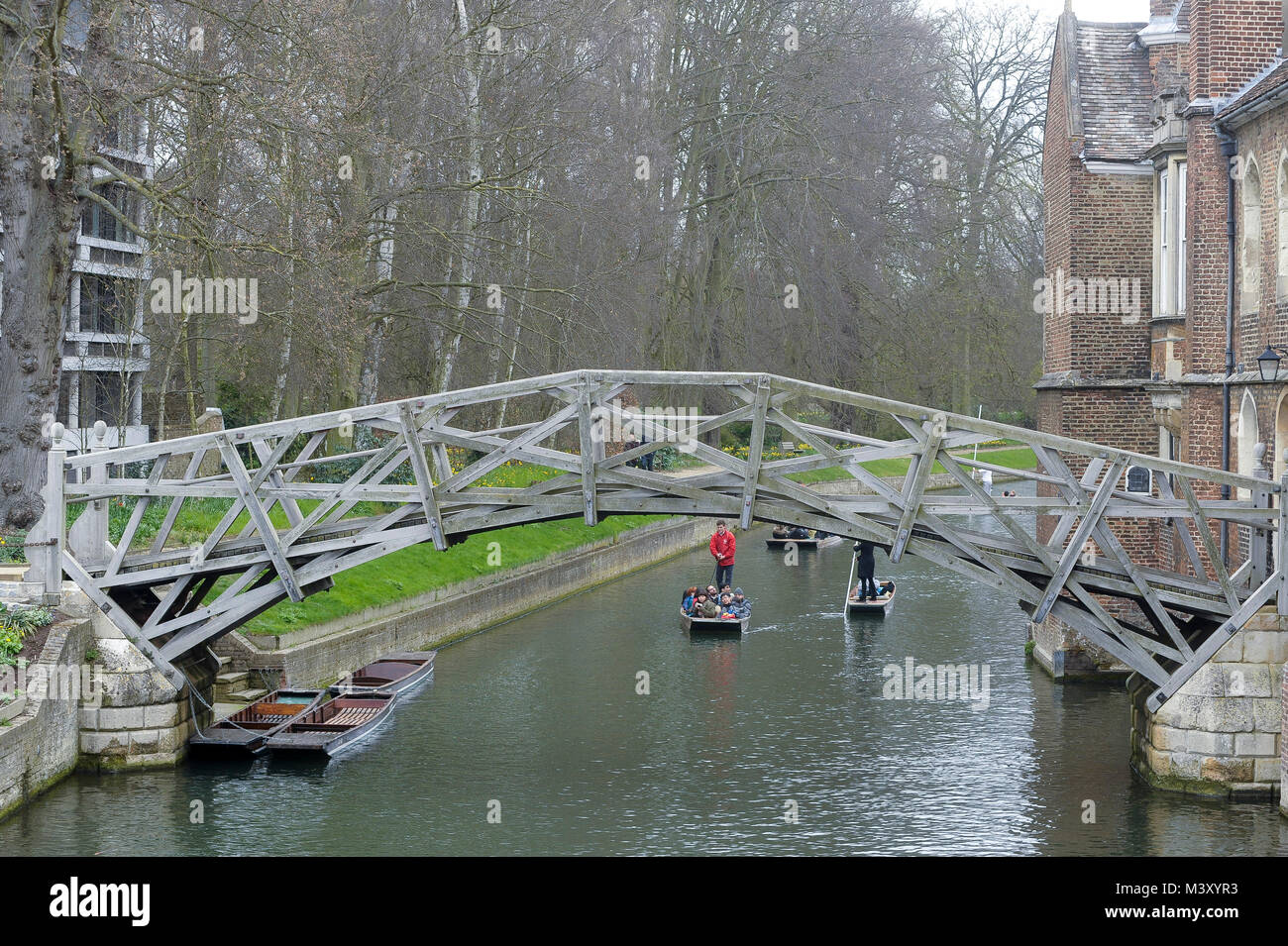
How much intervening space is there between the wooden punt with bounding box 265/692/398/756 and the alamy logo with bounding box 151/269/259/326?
5546mm

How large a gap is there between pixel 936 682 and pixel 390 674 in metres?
7.47

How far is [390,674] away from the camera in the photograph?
18984mm

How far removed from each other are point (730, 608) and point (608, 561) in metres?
7.31

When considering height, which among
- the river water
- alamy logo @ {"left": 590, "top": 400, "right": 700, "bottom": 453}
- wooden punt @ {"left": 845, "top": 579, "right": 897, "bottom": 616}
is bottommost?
the river water

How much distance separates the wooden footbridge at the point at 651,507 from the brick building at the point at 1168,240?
290cm

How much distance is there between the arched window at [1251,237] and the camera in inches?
685

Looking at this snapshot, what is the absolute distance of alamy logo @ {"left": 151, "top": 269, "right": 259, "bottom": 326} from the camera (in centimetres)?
1984

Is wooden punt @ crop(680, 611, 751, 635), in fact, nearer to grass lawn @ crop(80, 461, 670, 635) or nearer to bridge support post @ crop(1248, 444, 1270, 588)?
grass lawn @ crop(80, 461, 670, 635)

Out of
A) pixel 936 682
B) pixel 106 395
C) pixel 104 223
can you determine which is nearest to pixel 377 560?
pixel 936 682

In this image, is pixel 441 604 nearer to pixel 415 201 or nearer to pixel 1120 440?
pixel 415 201

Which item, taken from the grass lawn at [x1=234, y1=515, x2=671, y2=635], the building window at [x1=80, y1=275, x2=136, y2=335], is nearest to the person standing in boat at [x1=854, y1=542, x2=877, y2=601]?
the grass lawn at [x1=234, y1=515, x2=671, y2=635]

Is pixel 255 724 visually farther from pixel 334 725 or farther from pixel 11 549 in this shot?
pixel 11 549

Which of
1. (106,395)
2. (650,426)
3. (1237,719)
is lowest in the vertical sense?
(1237,719)

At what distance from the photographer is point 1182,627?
15594 millimetres
